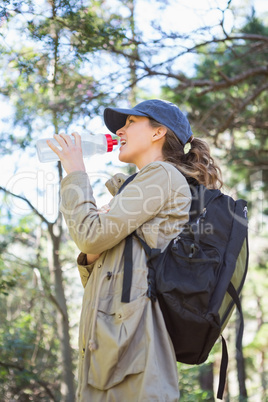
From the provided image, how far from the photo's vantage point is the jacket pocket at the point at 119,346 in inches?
63.6

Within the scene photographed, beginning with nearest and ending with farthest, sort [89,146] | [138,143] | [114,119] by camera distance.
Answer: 1. [138,143]
2. [114,119]
3. [89,146]

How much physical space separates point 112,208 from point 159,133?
0.55 meters

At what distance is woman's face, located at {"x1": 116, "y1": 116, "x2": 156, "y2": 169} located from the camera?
2164 millimetres

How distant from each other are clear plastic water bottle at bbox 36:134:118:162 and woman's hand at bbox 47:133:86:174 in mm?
209

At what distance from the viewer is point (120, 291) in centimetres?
172

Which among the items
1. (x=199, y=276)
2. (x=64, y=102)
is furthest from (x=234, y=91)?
(x=199, y=276)

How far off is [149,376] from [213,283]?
1.34 ft

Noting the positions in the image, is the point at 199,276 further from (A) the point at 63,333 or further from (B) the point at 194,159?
(A) the point at 63,333

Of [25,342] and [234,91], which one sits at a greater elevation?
[234,91]

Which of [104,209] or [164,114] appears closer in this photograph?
[104,209]

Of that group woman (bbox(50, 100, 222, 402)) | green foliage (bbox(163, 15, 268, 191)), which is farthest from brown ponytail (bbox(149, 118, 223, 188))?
green foliage (bbox(163, 15, 268, 191))

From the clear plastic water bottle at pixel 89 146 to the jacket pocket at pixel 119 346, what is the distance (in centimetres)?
92

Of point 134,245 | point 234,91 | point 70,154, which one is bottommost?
point 134,245

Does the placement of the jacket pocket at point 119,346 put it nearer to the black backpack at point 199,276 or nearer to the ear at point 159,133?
the black backpack at point 199,276
